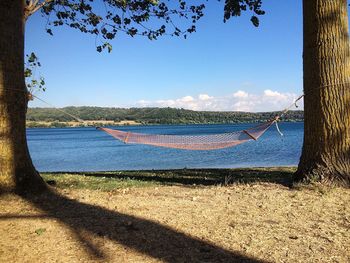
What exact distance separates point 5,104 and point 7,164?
72cm

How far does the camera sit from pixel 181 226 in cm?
354

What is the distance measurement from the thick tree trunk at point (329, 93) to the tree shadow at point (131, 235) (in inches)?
88.8

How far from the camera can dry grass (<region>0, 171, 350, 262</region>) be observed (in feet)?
9.60

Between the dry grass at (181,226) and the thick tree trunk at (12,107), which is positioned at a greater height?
the thick tree trunk at (12,107)

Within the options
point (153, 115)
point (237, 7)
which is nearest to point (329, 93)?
point (237, 7)

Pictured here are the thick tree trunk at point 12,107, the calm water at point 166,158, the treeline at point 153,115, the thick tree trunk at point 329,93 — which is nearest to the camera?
the thick tree trunk at point 12,107

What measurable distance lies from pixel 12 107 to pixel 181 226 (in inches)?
101

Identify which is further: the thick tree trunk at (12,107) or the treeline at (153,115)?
the treeline at (153,115)

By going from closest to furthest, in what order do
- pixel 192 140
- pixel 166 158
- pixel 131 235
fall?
pixel 131 235 → pixel 192 140 → pixel 166 158

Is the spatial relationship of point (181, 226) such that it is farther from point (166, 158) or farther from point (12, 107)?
point (166, 158)

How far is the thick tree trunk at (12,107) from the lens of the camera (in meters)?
4.48

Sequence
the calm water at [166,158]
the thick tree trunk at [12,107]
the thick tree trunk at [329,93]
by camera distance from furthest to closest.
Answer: the calm water at [166,158]
the thick tree trunk at [329,93]
the thick tree trunk at [12,107]

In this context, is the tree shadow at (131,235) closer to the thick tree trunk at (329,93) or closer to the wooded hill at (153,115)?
the thick tree trunk at (329,93)

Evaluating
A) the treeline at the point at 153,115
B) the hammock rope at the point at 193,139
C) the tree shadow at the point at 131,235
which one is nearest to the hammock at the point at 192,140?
the hammock rope at the point at 193,139
